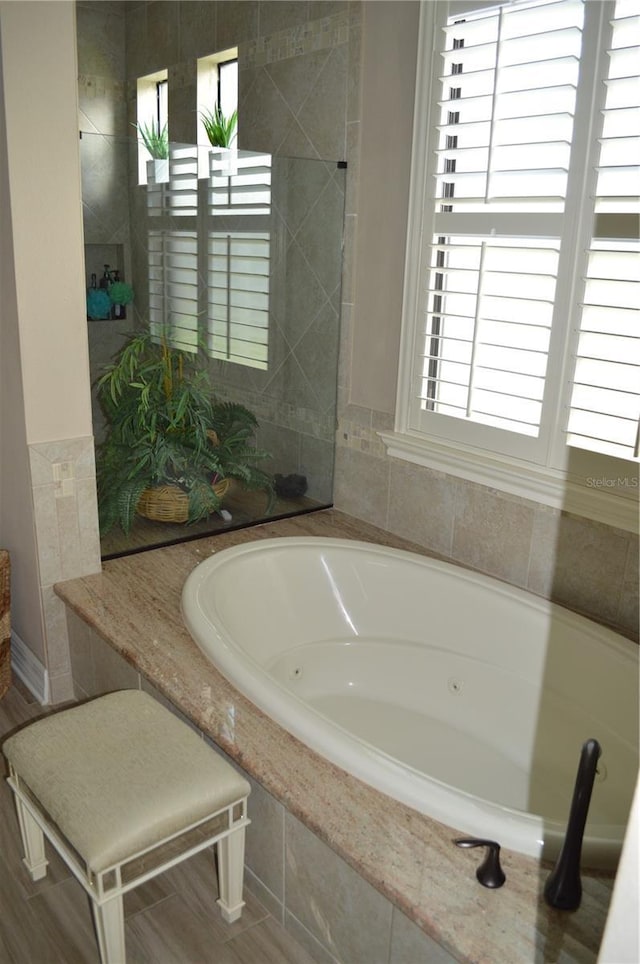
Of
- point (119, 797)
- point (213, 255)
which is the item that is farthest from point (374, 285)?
point (119, 797)

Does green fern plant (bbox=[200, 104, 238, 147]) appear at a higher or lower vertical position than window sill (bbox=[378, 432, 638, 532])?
higher

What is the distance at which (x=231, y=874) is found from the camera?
1.82m

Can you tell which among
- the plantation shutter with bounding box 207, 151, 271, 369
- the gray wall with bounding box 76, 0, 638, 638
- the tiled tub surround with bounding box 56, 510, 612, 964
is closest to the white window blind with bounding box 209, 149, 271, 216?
the plantation shutter with bounding box 207, 151, 271, 369

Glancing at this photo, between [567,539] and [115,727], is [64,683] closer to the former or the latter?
[115,727]

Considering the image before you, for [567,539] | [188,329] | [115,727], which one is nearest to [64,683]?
Result: [115,727]

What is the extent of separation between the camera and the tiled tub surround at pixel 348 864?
4.59ft

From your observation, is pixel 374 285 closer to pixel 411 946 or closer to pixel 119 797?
pixel 119 797

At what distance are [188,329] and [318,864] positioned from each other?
1884mm

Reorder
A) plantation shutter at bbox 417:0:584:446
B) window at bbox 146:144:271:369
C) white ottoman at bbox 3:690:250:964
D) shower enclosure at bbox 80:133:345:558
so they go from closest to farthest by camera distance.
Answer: white ottoman at bbox 3:690:250:964 → plantation shutter at bbox 417:0:584:446 → shower enclosure at bbox 80:133:345:558 → window at bbox 146:144:271:369

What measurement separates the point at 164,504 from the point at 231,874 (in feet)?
4.79

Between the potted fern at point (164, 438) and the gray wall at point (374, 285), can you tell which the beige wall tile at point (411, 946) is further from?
the potted fern at point (164, 438)

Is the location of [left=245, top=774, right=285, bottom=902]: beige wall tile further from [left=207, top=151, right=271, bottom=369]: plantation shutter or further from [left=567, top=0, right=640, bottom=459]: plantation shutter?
Answer: [left=207, top=151, right=271, bottom=369]: plantation shutter

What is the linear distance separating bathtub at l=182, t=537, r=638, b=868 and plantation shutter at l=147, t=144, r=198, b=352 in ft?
2.79

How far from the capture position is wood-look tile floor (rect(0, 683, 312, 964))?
70.6 inches
